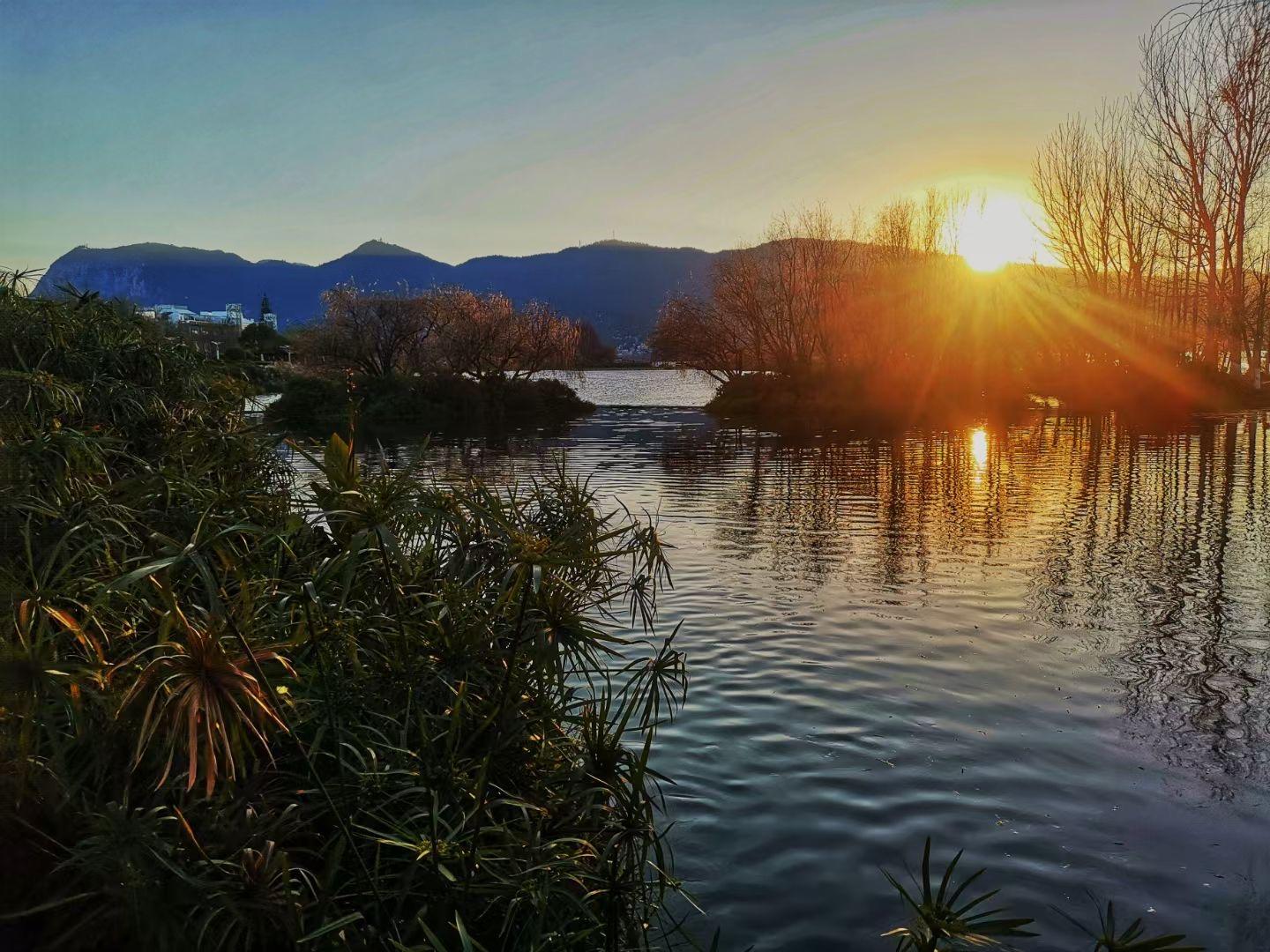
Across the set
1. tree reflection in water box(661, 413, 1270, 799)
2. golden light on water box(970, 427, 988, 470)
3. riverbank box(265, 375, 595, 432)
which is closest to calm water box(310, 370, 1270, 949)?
tree reflection in water box(661, 413, 1270, 799)

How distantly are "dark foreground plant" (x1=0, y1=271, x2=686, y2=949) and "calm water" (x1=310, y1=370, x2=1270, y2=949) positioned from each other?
1.65 meters

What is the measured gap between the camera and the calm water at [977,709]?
7.06 meters

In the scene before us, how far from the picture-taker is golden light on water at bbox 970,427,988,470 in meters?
34.0

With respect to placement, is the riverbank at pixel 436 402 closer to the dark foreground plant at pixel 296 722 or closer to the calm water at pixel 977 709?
the calm water at pixel 977 709

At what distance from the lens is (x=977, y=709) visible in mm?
10492

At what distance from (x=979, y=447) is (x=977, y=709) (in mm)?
31628

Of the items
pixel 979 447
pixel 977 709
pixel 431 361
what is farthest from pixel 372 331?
pixel 977 709

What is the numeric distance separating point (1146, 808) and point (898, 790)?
2142mm

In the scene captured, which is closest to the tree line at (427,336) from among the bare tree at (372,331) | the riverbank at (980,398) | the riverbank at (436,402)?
the bare tree at (372,331)

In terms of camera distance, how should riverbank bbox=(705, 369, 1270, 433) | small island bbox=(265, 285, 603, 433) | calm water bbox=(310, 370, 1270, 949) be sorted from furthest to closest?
small island bbox=(265, 285, 603, 433) < riverbank bbox=(705, 369, 1270, 433) < calm water bbox=(310, 370, 1270, 949)

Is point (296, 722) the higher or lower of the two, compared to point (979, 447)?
higher

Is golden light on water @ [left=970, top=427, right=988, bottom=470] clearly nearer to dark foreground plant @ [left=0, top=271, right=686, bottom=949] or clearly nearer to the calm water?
the calm water

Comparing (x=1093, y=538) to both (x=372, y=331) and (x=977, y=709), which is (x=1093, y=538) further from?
(x=372, y=331)

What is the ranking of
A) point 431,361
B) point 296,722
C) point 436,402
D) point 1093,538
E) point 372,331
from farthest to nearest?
point 372,331 < point 431,361 < point 436,402 < point 1093,538 < point 296,722
